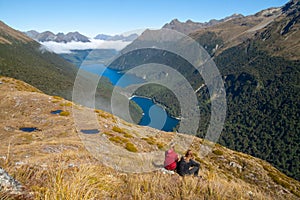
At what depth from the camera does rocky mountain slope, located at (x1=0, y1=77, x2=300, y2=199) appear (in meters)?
5.54

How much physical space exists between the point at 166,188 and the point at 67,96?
18809 centimetres

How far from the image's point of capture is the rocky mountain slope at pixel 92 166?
18.2ft

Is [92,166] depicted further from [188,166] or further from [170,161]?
[188,166]

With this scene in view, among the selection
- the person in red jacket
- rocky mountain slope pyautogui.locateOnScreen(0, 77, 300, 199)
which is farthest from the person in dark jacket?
rocky mountain slope pyautogui.locateOnScreen(0, 77, 300, 199)

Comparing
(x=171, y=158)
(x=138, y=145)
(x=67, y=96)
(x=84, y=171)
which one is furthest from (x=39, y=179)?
(x=67, y=96)

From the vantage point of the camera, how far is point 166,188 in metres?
6.38

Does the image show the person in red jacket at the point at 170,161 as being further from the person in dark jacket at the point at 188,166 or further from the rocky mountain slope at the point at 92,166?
the rocky mountain slope at the point at 92,166

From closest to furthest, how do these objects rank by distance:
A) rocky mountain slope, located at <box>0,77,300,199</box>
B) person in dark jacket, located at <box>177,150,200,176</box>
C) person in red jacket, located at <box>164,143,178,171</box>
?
rocky mountain slope, located at <box>0,77,300,199</box> < person in dark jacket, located at <box>177,150,200,176</box> < person in red jacket, located at <box>164,143,178,171</box>

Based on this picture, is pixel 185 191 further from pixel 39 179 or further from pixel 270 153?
pixel 270 153

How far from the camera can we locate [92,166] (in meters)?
7.01

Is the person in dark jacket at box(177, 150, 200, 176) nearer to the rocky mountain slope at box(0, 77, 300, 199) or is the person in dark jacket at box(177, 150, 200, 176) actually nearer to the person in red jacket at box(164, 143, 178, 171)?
the person in red jacket at box(164, 143, 178, 171)

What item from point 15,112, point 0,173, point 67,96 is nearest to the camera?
point 0,173

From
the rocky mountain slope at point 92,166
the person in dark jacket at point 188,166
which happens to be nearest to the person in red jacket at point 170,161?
the person in dark jacket at point 188,166

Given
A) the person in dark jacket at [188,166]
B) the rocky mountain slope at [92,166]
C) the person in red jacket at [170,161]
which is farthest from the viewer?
the person in red jacket at [170,161]
